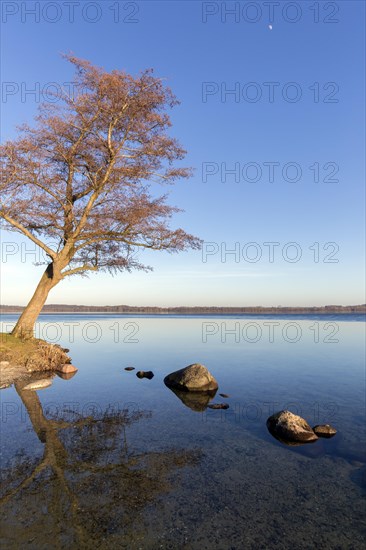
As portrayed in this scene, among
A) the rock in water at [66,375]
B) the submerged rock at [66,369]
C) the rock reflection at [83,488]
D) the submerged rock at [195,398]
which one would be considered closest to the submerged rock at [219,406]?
the submerged rock at [195,398]

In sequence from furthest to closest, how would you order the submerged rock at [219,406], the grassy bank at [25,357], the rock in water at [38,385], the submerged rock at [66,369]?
the submerged rock at [66,369] → the grassy bank at [25,357] → the rock in water at [38,385] → the submerged rock at [219,406]

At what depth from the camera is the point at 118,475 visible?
7.08 metres

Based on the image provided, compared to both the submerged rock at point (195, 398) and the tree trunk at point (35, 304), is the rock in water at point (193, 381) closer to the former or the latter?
the submerged rock at point (195, 398)

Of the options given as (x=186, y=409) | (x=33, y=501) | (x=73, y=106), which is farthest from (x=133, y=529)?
(x=73, y=106)

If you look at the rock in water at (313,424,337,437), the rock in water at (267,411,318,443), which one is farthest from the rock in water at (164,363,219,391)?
the rock in water at (313,424,337,437)

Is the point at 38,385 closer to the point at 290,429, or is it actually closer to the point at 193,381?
the point at 193,381

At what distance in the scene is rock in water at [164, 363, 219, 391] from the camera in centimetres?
1568

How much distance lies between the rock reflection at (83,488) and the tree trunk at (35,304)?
36.9 feet

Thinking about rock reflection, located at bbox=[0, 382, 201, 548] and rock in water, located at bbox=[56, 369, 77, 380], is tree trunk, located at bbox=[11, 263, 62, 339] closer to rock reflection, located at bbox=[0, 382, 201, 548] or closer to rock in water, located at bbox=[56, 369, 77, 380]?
rock in water, located at bbox=[56, 369, 77, 380]

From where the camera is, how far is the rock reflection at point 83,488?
5203 millimetres

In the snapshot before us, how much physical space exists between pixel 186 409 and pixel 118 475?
575 cm

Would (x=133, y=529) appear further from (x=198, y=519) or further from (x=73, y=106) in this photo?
(x=73, y=106)

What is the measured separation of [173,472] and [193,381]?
842 cm

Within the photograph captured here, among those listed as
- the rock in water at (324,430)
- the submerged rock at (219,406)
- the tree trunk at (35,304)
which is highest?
the tree trunk at (35,304)
